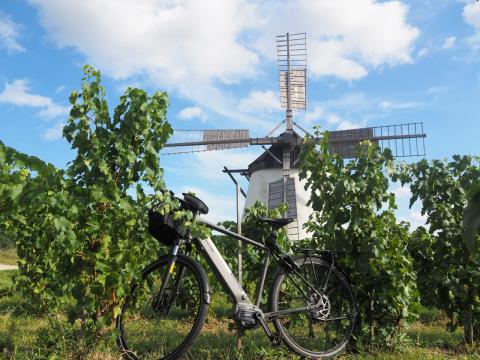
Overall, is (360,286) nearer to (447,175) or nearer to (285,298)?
(285,298)

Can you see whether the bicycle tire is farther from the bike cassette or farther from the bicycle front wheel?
the bicycle front wheel

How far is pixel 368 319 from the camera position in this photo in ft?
14.9

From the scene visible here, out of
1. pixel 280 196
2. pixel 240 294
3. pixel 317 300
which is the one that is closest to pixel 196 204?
pixel 240 294

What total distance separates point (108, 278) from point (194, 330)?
83 centimetres

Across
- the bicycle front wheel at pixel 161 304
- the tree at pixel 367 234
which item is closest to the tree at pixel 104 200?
the bicycle front wheel at pixel 161 304

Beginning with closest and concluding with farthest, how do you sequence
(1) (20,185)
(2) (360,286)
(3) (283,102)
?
(1) (20,185), (2) (360,286), (3) (283,102)

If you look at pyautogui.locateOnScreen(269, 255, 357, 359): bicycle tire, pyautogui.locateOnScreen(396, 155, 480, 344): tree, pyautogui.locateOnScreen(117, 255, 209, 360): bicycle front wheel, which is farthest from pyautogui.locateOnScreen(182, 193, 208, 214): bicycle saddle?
pyautogui.locateOnScreen(396, 155, 480, 344): tree

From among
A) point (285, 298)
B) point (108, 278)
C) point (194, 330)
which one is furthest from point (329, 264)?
point (108, 278)

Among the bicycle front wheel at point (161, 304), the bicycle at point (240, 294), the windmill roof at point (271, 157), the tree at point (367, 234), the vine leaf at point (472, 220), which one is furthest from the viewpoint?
the windmill roof at point (271, 157)

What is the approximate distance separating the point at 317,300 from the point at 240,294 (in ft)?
2.41

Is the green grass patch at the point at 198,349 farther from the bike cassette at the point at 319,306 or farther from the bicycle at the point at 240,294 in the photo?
the bike cassette at the point at 319,306

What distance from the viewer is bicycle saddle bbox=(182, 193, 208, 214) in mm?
3697

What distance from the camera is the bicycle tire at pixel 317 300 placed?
12.6 ft

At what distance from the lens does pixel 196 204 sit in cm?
370
